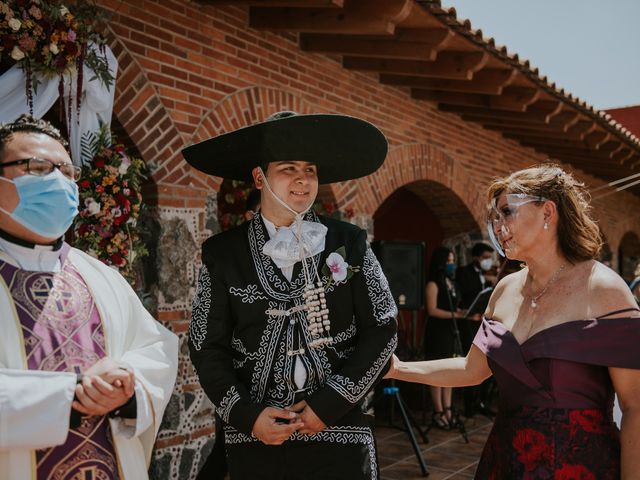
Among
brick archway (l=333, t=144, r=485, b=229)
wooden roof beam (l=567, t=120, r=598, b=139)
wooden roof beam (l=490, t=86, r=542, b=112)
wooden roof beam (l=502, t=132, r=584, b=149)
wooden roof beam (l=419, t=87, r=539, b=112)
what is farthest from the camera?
wooden roof beam (l=502, t=132, r=584, b=149)

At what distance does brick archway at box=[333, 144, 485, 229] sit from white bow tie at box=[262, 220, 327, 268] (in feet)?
10.8

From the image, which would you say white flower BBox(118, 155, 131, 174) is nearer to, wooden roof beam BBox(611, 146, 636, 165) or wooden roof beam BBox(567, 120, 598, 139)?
wooden roof beam BBox(567, 120, 598, 139)

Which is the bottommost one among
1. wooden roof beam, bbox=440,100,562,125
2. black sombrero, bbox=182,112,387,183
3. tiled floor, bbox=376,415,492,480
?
tiled floor, bbox=376,415,492,480

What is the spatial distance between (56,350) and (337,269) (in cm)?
103

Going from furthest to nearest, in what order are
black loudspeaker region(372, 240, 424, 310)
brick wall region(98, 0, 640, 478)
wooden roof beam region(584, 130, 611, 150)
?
wooden roof beam region(584, 130, 611, 150), black loudspeaker region(372, 240, 424, 310), brick wall region(98, 0, 640, 478)

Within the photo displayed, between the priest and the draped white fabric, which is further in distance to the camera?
the draped white fabric

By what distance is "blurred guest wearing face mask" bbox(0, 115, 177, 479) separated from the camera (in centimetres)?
178

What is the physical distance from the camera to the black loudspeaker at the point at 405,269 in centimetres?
636

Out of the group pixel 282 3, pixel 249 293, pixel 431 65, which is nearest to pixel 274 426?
pixel 249 293

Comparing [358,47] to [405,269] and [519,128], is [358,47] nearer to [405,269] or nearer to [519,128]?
[405,269]

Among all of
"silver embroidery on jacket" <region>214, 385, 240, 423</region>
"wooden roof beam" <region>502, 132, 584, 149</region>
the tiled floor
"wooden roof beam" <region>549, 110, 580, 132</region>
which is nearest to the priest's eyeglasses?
"silver embroidery on jacket" <region>214, 385, 240, 423</region>

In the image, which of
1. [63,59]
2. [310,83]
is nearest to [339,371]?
[63,59]

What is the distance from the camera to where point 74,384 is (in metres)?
1.83

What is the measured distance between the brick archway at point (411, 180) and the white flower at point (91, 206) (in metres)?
2.75
